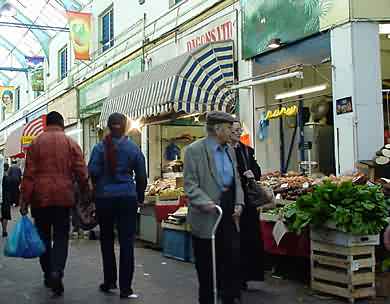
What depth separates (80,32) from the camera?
763 inches

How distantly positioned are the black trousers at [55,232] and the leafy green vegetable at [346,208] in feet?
8.23

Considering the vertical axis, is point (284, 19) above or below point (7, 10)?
below

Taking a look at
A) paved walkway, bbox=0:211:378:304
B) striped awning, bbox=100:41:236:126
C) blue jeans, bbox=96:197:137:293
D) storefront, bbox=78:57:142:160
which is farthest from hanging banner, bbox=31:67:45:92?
blue jeans, bbox=96:197:137:293

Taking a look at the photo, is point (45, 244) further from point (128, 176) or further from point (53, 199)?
point (128, 176)

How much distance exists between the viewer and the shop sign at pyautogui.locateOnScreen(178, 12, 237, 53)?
11562 mm

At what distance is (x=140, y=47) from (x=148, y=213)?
7.10m

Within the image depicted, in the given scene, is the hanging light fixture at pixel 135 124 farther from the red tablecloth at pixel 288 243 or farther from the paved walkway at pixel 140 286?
the red tablecloth at pixel 288 243

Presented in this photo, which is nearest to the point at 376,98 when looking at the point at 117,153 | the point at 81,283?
the point at 117,153

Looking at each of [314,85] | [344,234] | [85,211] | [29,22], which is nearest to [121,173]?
[85,211]

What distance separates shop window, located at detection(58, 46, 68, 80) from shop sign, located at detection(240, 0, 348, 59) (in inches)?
599

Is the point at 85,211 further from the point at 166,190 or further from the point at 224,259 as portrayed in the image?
the point at 166,190

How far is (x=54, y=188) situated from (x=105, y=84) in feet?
43.2

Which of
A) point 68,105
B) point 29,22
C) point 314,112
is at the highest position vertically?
point 29,22

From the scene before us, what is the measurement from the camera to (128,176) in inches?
237
